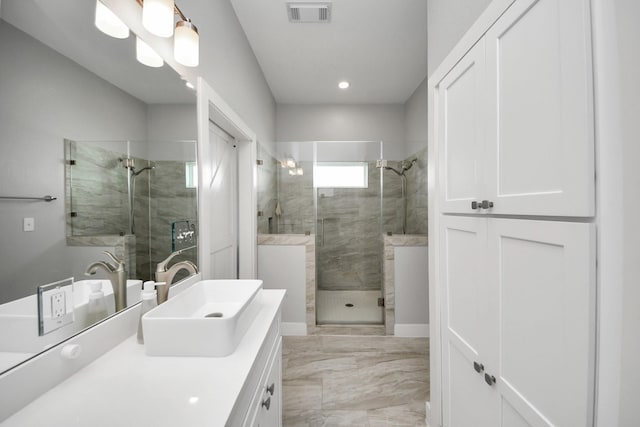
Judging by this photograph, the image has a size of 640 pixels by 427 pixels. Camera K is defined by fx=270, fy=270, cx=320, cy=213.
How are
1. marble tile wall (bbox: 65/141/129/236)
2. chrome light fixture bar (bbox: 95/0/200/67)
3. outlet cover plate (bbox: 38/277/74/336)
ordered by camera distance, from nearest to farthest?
outlet cover plate (bbox: 38/277/74/336) → marble tile wall (bbox: 65/141/129/236) → chrome light fixture bar (bbox: 95/0/200/67)

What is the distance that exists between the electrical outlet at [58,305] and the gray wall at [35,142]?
0.05 meters

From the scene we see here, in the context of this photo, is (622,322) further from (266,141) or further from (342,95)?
(342,95)

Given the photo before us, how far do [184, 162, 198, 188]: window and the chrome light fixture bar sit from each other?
47 centimetres

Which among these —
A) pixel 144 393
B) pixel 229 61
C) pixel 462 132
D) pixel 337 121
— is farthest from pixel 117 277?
pixel 337 121

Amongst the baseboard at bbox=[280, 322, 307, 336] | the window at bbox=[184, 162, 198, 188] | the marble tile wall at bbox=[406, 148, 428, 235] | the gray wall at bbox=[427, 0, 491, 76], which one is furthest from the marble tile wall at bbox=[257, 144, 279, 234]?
the gray wall at bbox=[427, 0, 491, 76]

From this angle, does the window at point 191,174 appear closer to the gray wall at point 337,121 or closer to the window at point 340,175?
the window at point 340,175

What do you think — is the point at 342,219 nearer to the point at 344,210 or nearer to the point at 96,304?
the point at 344,210

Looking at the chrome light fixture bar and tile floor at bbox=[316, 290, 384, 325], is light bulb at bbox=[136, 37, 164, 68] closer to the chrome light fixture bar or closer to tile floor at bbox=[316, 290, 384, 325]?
the chrome light fixture bar

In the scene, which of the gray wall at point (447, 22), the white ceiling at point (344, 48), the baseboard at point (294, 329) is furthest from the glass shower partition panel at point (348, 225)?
the gray wall at point (447, 22)

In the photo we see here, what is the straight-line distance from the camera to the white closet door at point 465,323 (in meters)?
1.05

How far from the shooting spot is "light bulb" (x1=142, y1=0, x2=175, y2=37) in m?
0.98

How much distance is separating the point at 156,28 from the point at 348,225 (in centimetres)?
243

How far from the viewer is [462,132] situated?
122cm

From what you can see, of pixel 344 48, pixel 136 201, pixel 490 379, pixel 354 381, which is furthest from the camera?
pixel 344 48
